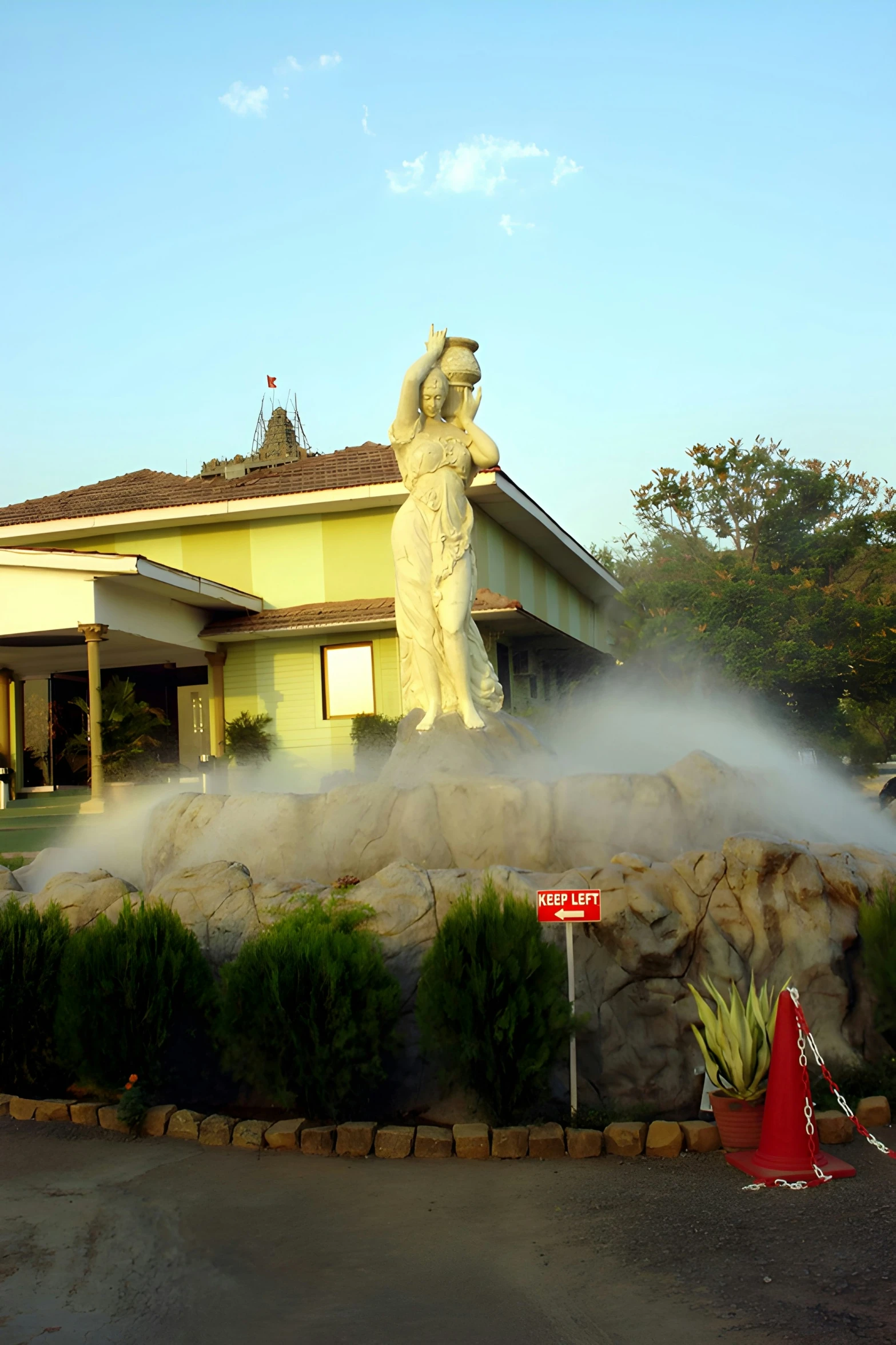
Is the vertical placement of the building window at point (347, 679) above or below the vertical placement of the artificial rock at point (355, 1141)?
above

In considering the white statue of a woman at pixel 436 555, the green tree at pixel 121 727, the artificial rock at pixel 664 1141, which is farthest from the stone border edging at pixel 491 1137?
the green tree at pixel 121 727

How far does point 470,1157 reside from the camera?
18.5 feet

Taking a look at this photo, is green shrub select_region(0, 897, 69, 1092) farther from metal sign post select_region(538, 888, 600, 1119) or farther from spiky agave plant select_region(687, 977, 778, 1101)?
spiky agave plant select_region(687, 977, 778, 1101)

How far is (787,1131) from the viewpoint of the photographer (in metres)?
5.20

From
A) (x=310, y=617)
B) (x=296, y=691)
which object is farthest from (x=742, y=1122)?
(x=296, y=691)

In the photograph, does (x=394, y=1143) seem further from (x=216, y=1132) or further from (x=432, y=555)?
(x=432, y=555)

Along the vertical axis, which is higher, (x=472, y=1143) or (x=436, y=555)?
(x=436, y=555)

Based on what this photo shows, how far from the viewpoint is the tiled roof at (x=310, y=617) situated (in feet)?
70.3

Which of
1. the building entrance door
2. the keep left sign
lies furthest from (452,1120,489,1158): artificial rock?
the building entrance door

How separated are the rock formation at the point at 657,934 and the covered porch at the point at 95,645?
1148 centimetres

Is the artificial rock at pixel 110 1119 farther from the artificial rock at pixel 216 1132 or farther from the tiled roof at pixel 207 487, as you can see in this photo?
the tiled roof at pixel 207 487

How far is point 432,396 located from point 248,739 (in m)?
12.9

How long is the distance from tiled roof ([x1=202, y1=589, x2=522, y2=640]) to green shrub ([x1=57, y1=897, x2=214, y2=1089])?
14.4 m

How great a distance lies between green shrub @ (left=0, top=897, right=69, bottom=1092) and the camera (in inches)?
273
